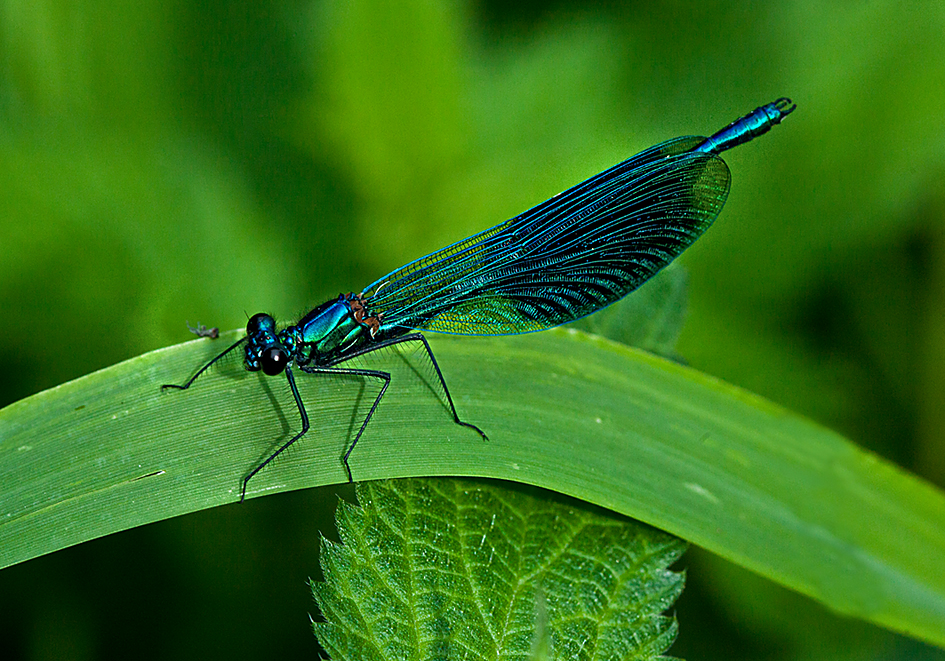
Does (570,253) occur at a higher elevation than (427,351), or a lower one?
higher

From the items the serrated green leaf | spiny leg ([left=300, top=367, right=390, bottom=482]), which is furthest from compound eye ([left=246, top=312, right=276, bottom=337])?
the serrated green leaf

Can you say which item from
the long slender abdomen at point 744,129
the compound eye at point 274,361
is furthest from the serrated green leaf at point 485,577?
the long slender abdomen at point 744,129

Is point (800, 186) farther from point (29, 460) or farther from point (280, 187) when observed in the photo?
point (29, 460)

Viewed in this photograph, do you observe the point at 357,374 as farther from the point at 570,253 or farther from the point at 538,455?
the point at 570,253

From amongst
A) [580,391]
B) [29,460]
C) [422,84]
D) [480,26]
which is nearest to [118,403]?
[29,460]

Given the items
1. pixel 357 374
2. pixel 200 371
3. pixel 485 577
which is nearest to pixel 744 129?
pixel 357 374

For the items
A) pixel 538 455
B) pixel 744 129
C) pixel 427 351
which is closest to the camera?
pixel 538 455

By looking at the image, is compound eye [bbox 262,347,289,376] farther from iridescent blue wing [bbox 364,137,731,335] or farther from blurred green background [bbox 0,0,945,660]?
blurred green background [bbox 0,0,945,660]
